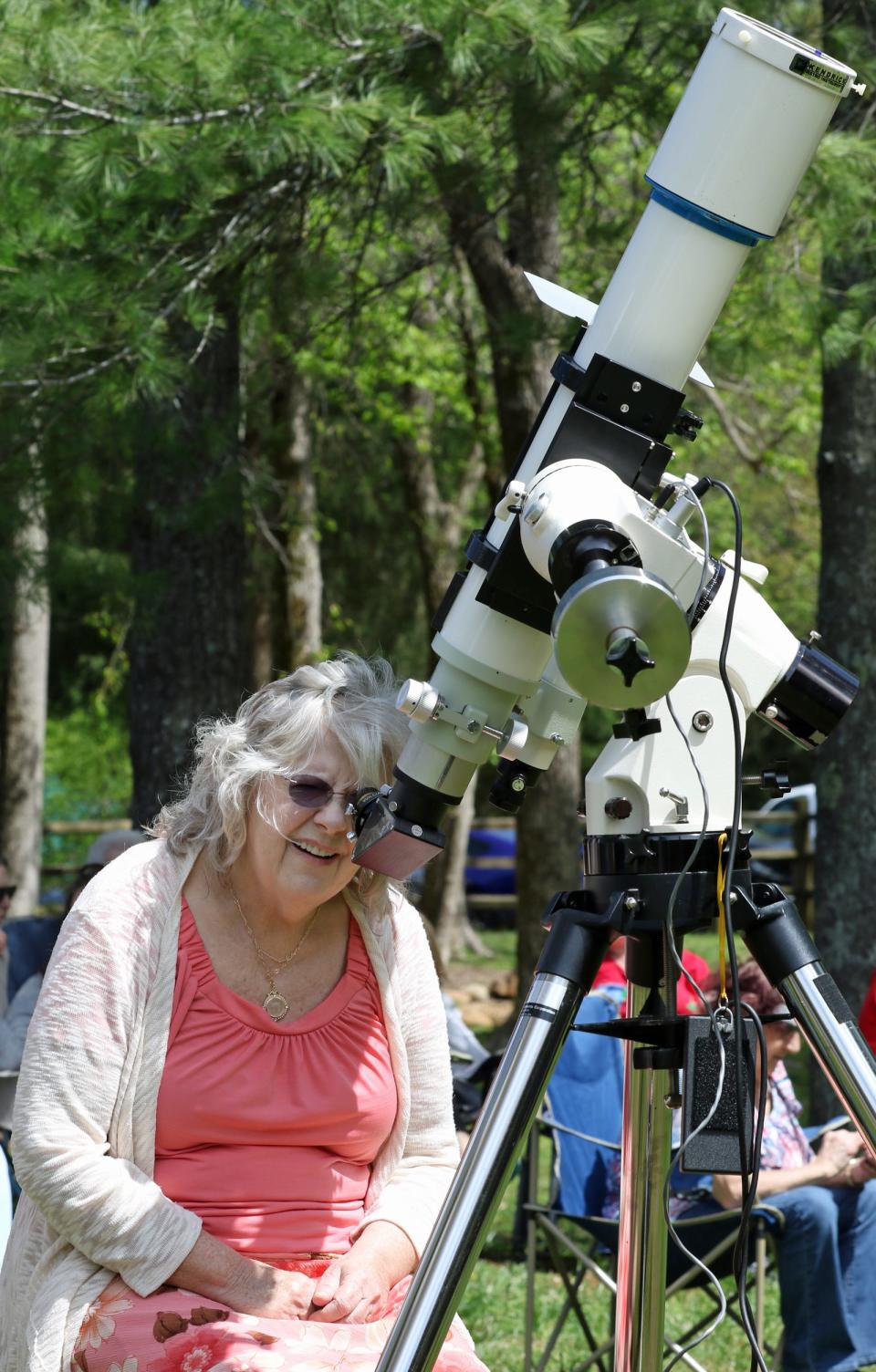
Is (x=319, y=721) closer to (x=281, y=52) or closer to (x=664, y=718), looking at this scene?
(x=664, y=718)

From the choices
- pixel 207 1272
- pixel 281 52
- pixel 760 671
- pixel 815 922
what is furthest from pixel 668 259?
pixel 815 922

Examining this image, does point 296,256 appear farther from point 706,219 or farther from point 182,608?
point 706,219

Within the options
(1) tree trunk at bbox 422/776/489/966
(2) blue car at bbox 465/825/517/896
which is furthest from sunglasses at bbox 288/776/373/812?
(2) blue car at bbox 465/825/517/896

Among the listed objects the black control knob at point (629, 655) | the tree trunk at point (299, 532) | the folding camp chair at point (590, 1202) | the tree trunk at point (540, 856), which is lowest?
the tree trunk at point (299, 532)

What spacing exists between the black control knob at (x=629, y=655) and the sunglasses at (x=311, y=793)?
1.05 m

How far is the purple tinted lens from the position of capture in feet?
8.17

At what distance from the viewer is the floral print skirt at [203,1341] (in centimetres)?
216

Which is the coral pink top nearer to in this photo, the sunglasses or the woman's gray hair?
the woman's gray hair

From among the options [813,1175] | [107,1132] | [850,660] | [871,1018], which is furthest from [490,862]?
[107,1132]

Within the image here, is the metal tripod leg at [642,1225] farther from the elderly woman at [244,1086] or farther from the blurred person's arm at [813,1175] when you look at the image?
the blurred person's arm at [813,1175]

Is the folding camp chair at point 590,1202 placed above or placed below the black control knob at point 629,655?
below

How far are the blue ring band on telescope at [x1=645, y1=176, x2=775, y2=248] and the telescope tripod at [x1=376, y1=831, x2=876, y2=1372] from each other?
727 millimetres

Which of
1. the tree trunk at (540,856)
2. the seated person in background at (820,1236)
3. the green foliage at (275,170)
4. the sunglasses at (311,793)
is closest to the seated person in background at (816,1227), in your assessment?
the seated person in background at (820,1236)

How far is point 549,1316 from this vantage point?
4.64 m
